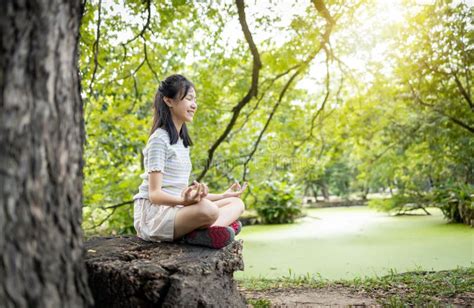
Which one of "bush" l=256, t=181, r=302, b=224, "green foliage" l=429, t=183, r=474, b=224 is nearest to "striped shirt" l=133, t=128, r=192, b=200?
"green foliage" l=429, t=183, r=474, b=224

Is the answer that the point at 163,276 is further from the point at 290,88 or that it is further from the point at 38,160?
the point at 290,88

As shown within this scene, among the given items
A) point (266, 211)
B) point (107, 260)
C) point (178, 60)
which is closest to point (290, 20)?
point (178, 60)

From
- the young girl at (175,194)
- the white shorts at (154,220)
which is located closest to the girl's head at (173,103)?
the young girl at (175,194)

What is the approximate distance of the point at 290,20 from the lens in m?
3.73

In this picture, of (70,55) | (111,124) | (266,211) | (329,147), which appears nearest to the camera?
(70,55)

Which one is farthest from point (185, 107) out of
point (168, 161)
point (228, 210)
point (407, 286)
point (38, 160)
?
point (407, 286)

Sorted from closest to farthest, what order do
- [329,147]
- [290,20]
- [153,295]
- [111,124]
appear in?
1. [153,295]
2. [290,20]
3. [111,124]
4. [329,147]

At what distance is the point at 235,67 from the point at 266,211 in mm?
3643

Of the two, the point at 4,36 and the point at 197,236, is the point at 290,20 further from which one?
the point at 4,36

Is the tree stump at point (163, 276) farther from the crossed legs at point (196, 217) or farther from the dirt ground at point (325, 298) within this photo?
the dirt ground at point (325, 298)

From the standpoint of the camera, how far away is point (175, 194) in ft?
6.51

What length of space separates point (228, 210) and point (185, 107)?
58 cm

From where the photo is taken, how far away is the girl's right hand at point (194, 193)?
1.68 m

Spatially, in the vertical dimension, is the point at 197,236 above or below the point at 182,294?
above
